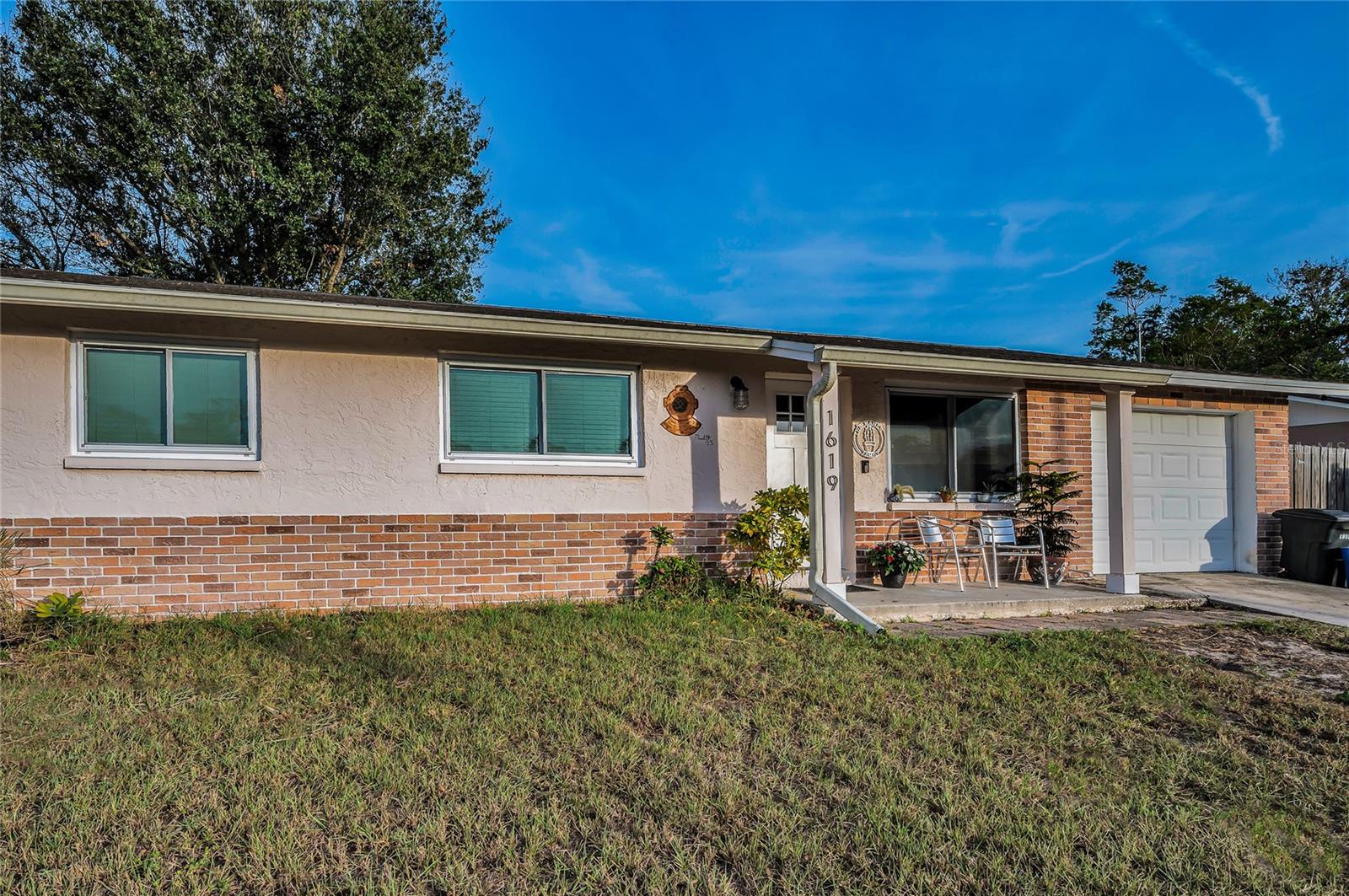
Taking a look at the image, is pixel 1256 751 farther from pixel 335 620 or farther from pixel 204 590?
pixel 204 590

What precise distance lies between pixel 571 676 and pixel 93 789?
2.36 meters

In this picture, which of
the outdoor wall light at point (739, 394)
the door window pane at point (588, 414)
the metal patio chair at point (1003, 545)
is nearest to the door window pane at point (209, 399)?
the door window pane at point (588, 414)

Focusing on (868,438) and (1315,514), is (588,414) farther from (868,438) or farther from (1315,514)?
(1315,514)

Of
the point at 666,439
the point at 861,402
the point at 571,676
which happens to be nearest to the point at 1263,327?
the point at 861,402

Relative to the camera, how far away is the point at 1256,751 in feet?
12.0

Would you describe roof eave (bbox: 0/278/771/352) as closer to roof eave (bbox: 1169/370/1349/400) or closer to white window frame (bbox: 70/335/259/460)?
white window frame (bbox: 70/335/259/460)

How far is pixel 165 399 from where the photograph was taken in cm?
609

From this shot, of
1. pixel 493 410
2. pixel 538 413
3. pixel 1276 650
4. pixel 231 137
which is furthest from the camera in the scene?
pixel 231 137

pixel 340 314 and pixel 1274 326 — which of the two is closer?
pixel 340 314

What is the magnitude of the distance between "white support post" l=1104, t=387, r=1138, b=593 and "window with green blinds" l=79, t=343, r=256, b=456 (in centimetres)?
881

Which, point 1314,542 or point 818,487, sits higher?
point 818,487

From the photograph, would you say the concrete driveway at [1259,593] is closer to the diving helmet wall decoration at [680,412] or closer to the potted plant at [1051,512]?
the potted plant at [1051,512]

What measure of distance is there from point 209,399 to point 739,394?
493 centimetres

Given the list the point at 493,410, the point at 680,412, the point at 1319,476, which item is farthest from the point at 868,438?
the point at 1319,476
